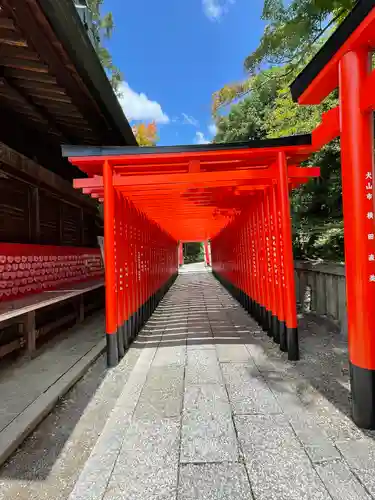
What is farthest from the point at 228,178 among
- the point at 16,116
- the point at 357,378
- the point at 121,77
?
the point at 121,77

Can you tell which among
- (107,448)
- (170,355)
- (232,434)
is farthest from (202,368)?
(107,448)

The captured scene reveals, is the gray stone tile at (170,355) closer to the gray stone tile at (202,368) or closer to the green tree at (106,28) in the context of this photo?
the gray stone tile at (202,368)

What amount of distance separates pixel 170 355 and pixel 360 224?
10.2ft

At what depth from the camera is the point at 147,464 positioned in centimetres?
225

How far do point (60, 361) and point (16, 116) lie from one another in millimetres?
3469

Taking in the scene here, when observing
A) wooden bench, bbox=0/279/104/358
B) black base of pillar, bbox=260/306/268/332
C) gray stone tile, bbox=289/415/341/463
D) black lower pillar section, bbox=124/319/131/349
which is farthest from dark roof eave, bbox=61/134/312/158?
gray stone tile, bbox=289/415/341/463

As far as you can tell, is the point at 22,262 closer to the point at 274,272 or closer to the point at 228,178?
the point at 228,178

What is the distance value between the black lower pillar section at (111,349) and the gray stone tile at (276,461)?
1.98 meters

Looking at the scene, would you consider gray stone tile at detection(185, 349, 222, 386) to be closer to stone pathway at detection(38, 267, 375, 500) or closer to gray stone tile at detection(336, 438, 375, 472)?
stone pathway at detection(38, 267, 375, 500)

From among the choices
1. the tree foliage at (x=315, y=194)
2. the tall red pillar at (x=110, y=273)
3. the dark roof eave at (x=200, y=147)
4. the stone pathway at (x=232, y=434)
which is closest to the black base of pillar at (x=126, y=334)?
the stone pathway at (x=232, y=434)

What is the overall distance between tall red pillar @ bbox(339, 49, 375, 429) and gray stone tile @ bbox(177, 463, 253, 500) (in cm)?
113

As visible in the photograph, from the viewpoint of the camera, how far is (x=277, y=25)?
7.02 metres

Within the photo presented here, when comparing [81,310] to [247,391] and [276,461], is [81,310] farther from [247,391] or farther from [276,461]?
[276,461]

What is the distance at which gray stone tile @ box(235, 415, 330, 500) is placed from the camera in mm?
1940
